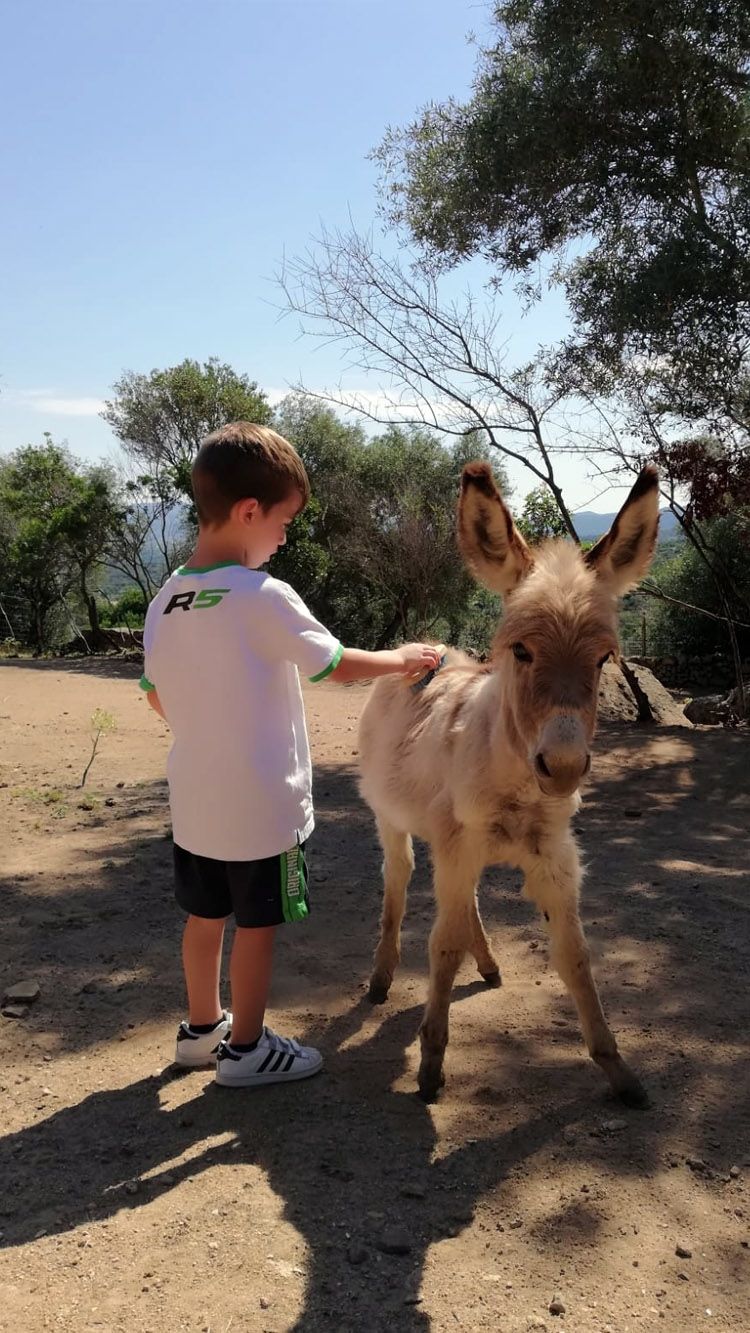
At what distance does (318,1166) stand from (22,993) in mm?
1704

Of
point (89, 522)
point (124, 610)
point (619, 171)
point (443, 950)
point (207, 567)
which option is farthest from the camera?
point (124, 610)

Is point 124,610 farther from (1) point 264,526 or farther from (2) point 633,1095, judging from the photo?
(2) point 633,1095

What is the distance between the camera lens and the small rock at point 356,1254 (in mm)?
2250

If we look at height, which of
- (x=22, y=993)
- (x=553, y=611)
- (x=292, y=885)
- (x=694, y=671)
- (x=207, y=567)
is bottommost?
(x=22, y=993)

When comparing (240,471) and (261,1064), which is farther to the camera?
(261,1064)

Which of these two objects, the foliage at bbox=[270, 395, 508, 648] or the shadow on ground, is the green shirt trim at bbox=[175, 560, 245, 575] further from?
the foliage at bbox=[270, 395, 508, 648]

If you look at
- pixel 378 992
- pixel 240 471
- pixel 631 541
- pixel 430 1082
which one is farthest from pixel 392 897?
pixel 240 471

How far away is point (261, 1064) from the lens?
→ 302 centimetres

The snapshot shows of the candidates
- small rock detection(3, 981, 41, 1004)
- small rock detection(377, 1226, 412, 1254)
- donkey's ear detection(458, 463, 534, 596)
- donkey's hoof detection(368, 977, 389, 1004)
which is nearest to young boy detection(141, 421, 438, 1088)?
donkey's ear detection(458, 463, 534, 596)

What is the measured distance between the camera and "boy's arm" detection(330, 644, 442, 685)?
2715mm

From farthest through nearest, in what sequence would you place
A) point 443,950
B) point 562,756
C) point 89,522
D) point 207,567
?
1. point 89,522
2. point 443,950
3. point 207,567
4. point 562,756

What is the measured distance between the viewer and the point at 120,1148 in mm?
2760

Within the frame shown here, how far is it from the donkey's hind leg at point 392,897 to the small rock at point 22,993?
1.44 m

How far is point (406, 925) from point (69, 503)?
25.4 m
